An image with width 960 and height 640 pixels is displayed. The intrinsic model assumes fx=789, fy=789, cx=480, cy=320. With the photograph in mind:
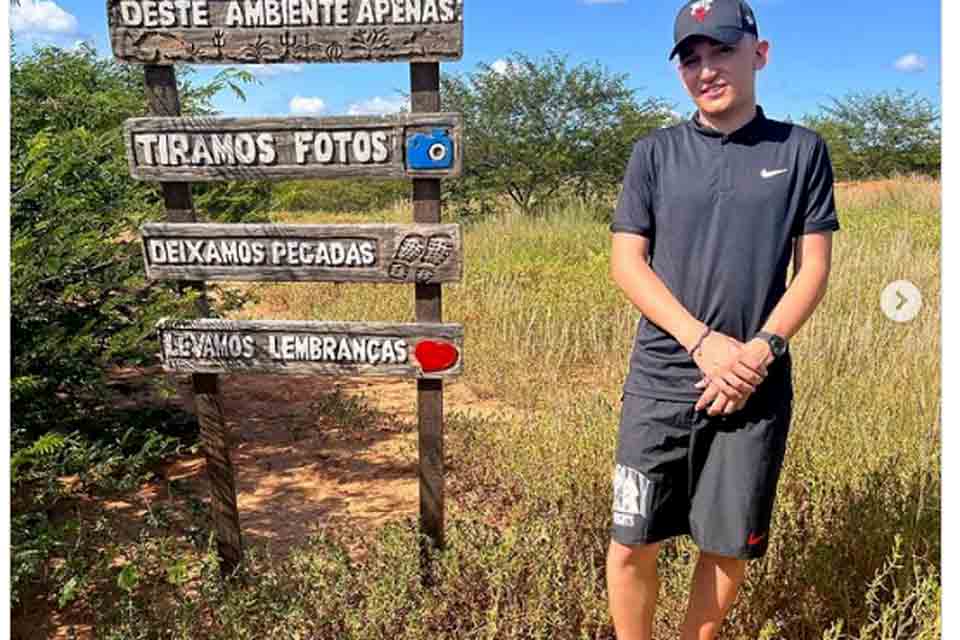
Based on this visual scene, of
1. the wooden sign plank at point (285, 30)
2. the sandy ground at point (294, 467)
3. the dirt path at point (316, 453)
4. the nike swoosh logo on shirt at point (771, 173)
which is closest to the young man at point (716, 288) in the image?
the nike swoosh logo on shirt at point (771, 173)

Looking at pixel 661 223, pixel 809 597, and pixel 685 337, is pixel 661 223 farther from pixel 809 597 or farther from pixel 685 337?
pixel 809 597

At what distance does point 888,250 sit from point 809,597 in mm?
7088

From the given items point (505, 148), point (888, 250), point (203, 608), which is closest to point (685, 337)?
point (203, 608)

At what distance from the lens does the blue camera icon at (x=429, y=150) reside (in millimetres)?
2666

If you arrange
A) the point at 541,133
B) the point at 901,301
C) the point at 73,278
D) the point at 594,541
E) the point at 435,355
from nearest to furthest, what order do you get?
the point at 435,355 < the point at 594,541 < the point at 73,278 < the point at 901,301 < the point at 541,133

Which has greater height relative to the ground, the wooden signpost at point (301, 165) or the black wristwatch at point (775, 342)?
the wooden signpost at point (301, 165)

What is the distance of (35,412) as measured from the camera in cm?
310

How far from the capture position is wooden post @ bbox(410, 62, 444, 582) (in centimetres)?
269

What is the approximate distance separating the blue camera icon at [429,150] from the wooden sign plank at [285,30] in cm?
25

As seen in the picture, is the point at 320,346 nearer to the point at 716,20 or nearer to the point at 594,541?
the point at 594,541

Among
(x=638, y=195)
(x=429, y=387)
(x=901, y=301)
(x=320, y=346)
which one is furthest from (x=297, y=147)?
(x=901, y=301)

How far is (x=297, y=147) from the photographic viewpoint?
2.70 m

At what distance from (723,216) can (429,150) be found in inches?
42.7

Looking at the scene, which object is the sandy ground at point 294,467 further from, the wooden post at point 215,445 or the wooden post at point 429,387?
the wooden post at point 429,387
